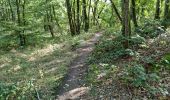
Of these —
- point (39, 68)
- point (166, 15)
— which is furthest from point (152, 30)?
point (39, 68)

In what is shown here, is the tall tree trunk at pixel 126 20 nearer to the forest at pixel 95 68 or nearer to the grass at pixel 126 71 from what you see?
the forest at pixel 95 68

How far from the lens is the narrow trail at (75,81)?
1086cm

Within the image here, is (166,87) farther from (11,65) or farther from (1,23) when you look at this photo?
(1,23)

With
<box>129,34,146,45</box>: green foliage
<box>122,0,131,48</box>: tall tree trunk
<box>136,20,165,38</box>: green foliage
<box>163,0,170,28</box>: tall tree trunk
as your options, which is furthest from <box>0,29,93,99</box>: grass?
<box>163,0,170,28</box>: tall tree trunk

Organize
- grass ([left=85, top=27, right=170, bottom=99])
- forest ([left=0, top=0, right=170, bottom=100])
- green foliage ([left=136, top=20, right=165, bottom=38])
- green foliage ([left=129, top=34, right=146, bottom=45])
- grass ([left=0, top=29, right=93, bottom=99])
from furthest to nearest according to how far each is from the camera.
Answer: green foliage ([left=136, top=20, right=165, bottom=38]) < green foliage ([left=129, top=34, right=146, bottom=45]) < grass ([left=0, top=29, right=93, bottom=99]) < forest ([left=0, top=0, right=170, bottom=100]) < grass ([left=85, top=27, right=170, bottom=99])

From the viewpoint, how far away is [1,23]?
25469mm

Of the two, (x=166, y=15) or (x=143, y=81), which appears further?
(x=166, y=15)

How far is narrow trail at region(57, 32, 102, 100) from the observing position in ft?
35.6

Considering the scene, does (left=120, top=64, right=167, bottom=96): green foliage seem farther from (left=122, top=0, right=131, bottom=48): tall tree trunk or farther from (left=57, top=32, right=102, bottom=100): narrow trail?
(left=122, top=0, right=131, bottom=48): tall tree trunk

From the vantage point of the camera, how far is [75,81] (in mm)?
12336

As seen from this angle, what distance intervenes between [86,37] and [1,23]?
8.22 metres

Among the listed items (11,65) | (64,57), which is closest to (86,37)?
(64,57)

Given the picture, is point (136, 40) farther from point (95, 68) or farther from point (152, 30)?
point (152, 30)

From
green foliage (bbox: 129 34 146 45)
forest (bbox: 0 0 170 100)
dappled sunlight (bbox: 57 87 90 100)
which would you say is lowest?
dappled sunlight (bbox: 57 87 90 100)
